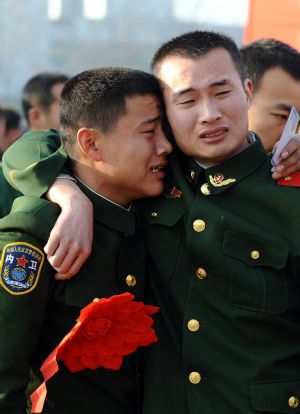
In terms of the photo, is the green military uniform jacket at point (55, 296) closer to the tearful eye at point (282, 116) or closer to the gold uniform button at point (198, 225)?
the gold uniform button at point (198, 225)

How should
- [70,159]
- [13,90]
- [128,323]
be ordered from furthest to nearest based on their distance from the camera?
[13,90] < [70,159] < [128,323]

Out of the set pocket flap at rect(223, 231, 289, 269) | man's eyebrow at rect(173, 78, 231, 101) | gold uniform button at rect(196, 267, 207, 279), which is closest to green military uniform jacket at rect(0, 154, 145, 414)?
gold uniform button at rect(196, 267, 207, 279)

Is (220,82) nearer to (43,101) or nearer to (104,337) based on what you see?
(104,337)

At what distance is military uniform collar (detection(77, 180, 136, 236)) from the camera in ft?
9.61

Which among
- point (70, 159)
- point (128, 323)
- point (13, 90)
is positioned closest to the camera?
point (128, 323)

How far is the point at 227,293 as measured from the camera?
9.07 ft

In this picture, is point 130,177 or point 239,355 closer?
point 239,355

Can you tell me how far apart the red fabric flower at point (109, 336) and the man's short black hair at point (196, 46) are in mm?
986

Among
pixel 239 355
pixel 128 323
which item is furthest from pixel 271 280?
pixel 128 323

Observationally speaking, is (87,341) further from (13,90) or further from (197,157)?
(13,90)

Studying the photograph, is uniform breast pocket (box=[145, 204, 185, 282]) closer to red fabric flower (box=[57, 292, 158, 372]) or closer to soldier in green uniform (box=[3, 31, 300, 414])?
soldier in green uniform (box=[3, 31, 300, 414])

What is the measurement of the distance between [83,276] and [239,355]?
61cm

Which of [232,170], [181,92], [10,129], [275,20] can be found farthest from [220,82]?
[10,129]

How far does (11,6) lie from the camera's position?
1726 inches
